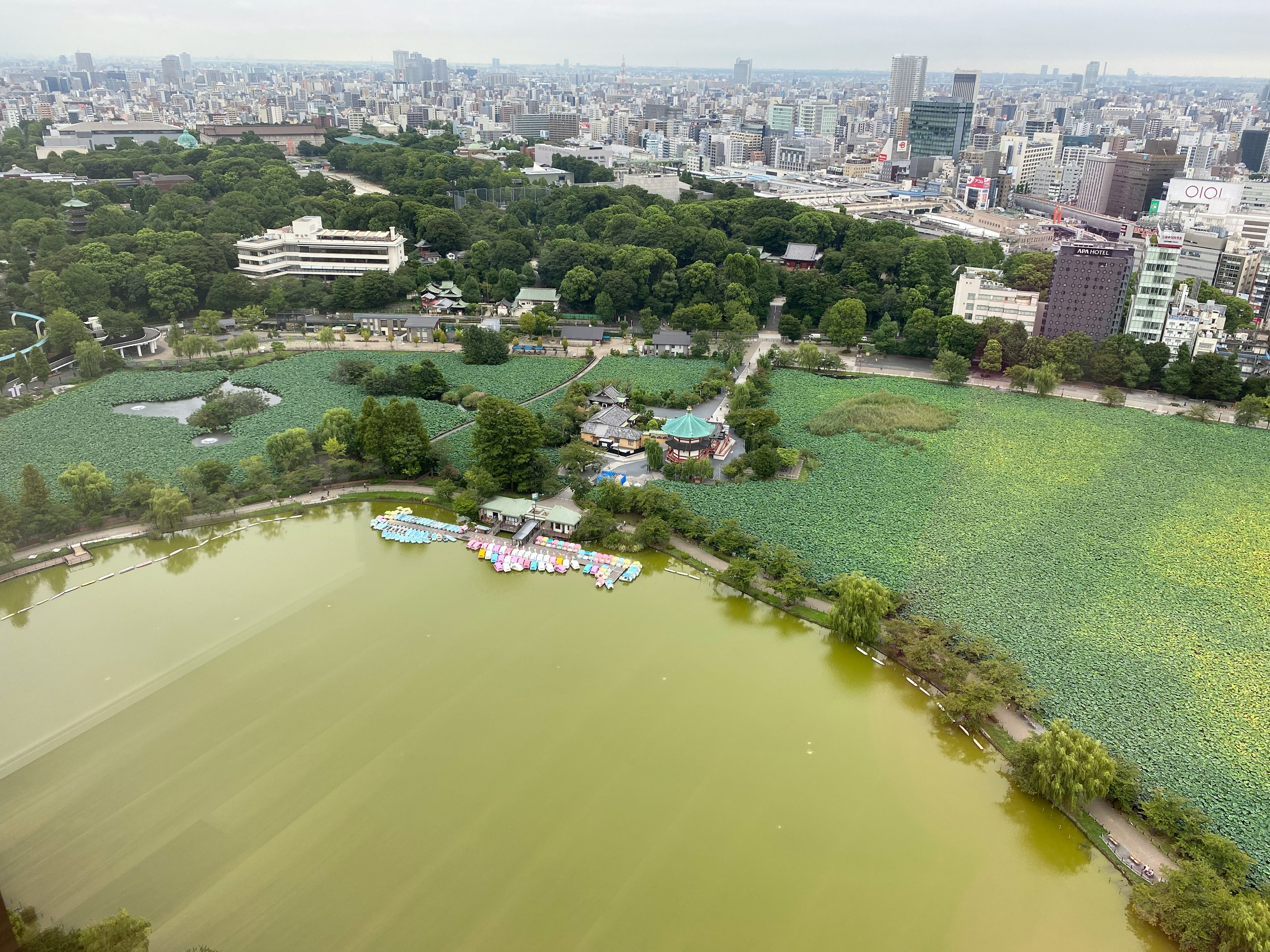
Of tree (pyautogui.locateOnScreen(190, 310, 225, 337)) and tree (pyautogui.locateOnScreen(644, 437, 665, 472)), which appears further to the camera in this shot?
tree (pyautogui.locateOnScreen(190, 310, 225, 337))

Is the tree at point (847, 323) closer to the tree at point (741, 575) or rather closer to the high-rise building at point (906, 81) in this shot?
the tree at point (741, 575)

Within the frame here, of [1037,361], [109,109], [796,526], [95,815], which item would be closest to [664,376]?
[796,526]

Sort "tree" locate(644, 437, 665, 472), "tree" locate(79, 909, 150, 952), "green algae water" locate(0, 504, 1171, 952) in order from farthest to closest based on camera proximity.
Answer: "tree" locate(644, 437, 665, 472), "green algae water" locate(0, 504, 1171, 952), "tree" locate(79, 909, 150, 952)

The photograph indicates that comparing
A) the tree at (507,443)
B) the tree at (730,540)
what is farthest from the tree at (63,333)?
the tree at (730,540)

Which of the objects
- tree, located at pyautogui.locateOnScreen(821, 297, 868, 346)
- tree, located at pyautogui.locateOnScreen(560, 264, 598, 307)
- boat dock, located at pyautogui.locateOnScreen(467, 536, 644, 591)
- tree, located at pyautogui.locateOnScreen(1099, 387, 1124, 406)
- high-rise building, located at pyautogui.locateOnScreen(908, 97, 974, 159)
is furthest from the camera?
high-rise building, located at pyautogui.locateOnScreen(908, 97, 974, 159)

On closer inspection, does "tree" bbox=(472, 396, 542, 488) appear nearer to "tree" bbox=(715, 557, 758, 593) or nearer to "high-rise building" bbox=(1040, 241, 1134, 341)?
"tree" bbox=(715, 557, 758, 593)

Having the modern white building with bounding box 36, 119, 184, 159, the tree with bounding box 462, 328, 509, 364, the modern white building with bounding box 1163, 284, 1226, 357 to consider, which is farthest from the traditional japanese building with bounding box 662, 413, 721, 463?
the modern white building with bounding box 36, 119, 184, 159

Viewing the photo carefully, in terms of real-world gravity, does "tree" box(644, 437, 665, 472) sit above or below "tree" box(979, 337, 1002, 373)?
below
